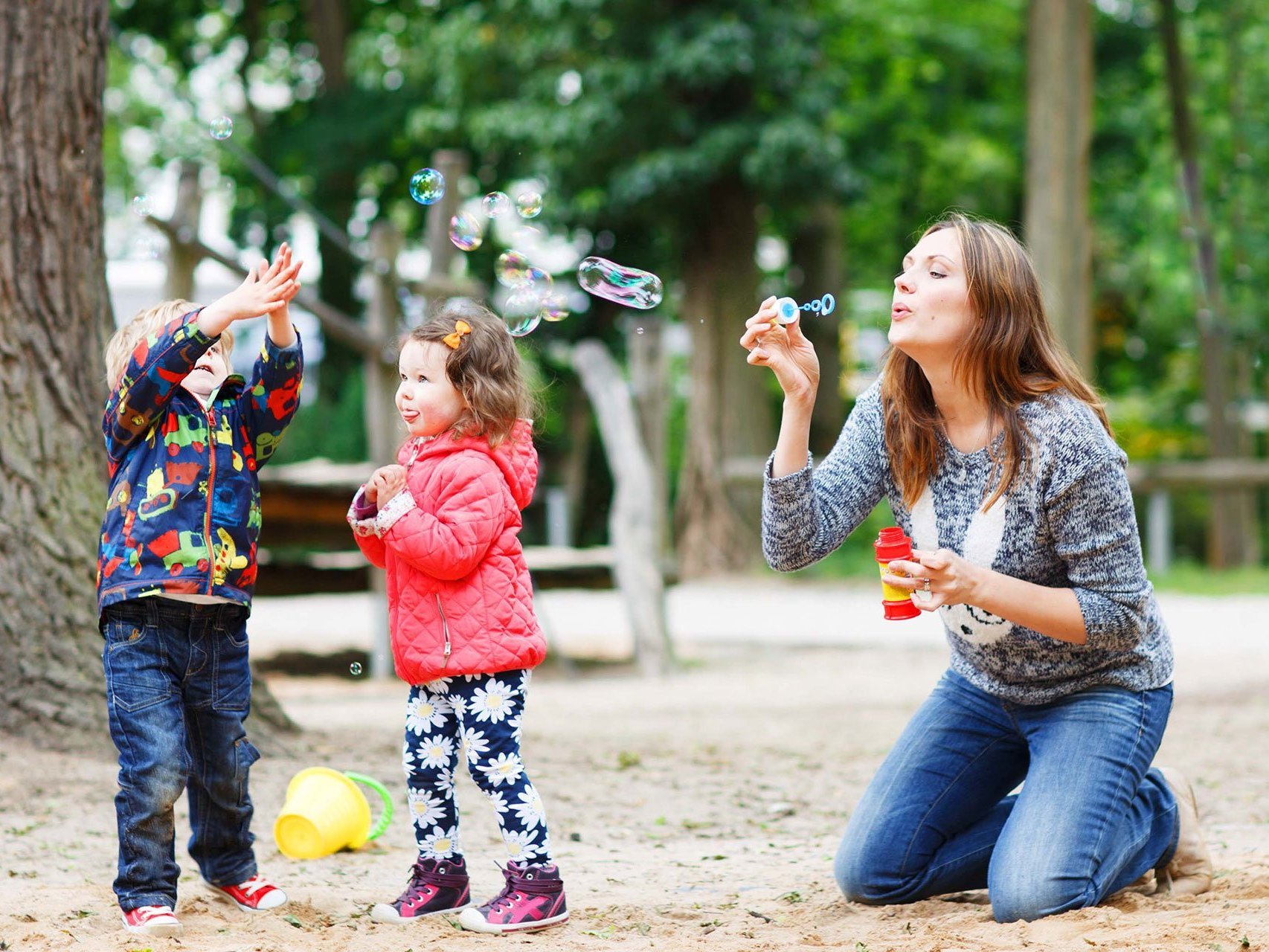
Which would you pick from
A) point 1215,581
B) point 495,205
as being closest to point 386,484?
point 495,205

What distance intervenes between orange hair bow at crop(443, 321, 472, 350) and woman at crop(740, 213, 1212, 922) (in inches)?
22.6

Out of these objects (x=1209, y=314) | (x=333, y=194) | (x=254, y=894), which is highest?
(x=333, y=194)

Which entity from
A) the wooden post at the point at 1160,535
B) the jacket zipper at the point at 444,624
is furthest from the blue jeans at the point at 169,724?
the wooden post at the point at 1160,535

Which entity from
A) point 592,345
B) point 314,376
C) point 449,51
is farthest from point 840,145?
point 314,376

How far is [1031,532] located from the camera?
2943 millimetres

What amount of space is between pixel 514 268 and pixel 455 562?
3.56 ft

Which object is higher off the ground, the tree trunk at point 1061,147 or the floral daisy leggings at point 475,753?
the tree trunk at point 1061,147

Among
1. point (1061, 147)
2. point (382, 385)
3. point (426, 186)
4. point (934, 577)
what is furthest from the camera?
point (1061, 147)

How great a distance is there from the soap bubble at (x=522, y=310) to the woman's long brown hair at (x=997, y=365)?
0.86m

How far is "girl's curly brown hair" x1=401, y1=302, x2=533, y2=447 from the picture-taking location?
2.97 meters

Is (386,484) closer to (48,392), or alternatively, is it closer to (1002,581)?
(1002,581)

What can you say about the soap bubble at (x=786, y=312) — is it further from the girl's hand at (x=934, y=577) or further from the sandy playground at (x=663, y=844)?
the sandy playground at (x=663, y=844)

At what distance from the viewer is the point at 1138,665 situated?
9.88 feet

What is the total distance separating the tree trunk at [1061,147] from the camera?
1236 centimetres
